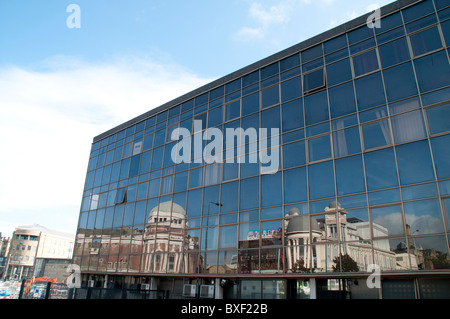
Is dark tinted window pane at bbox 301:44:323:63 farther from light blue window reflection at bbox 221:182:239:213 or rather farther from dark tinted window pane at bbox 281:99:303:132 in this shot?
light blue window reflection at bbox 221:182:239:213

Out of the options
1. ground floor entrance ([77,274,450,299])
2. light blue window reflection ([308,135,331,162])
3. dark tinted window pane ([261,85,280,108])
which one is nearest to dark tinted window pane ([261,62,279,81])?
dark tinted window pane ([261,85,280,108])

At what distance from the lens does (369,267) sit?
1370 cm

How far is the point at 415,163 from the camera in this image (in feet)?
45.3

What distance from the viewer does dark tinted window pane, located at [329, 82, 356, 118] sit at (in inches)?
654

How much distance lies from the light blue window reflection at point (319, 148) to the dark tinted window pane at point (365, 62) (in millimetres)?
3808

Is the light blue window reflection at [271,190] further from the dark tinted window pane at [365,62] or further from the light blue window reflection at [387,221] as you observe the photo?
the dark tinted window pane at [365,62]

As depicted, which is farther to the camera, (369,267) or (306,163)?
(306,163)

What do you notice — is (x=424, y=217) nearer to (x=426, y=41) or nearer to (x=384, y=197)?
(x=384, y=197)

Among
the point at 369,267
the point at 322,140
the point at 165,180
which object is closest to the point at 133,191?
the point at 165,180

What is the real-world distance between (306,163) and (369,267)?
576cm

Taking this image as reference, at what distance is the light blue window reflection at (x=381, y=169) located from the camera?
14.2 metres

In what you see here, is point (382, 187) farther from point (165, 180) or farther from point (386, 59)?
point (165, 180)
